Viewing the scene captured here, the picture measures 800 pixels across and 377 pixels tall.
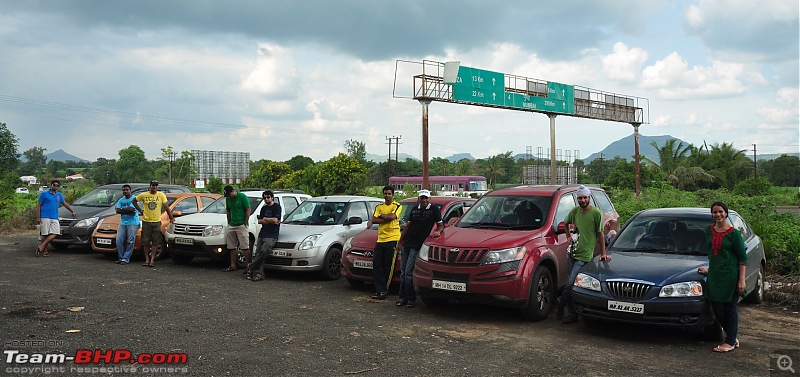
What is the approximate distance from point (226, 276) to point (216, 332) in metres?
4.51

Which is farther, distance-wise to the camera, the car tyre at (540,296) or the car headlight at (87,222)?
the car headlight at (87,222)

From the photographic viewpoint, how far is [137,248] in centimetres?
1324

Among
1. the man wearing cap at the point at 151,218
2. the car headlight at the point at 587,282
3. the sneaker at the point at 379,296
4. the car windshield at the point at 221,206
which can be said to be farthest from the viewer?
the car windshield at the point at 221,206

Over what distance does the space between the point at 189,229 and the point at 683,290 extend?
9.23 m

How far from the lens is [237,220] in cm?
1145

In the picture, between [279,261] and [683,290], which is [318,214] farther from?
[683,290]

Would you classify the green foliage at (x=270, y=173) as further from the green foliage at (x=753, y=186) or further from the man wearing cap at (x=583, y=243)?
the man wearing cap at (x=583, y=243)

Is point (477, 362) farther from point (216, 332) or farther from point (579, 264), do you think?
point (216, 332)

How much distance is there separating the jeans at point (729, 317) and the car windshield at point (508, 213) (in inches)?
98.3

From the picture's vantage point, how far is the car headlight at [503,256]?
7.45 meters

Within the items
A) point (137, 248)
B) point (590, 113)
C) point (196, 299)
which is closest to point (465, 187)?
point (590, 113)

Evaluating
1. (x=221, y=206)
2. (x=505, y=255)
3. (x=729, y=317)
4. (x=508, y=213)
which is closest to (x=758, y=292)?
(x=729, y=317)

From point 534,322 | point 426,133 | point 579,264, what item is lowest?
point 534,322

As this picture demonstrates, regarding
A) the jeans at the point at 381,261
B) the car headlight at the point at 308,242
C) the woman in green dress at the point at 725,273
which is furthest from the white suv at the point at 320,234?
the woman in green dress at the point at 725,273
